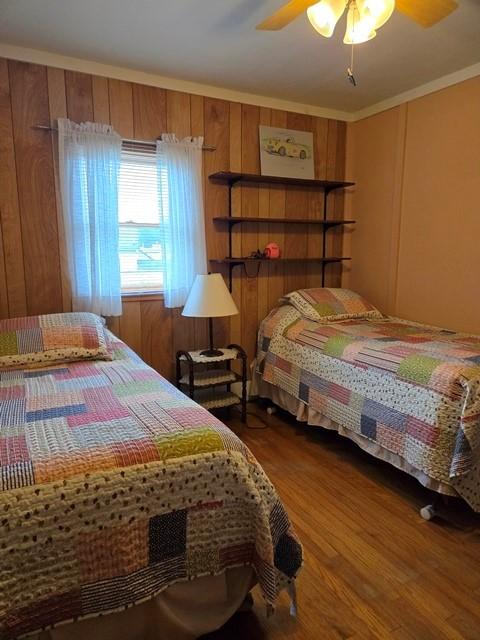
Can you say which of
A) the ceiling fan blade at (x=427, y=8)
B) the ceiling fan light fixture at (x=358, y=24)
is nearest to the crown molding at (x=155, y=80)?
the ceiling fan light fixture at (x=358, y=24)

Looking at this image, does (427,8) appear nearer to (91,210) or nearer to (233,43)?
(233,43)

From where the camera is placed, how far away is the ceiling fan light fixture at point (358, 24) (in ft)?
5.20

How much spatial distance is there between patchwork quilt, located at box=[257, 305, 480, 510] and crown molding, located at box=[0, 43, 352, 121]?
1655 millimetres

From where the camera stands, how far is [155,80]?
2.75 meters

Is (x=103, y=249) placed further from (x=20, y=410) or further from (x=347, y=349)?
(x=347, y=349)

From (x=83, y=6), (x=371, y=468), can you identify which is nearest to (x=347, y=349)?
(x=371, y=468)

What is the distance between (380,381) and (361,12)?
165 centimetres

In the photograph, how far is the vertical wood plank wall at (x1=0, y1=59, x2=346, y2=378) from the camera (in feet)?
8.04

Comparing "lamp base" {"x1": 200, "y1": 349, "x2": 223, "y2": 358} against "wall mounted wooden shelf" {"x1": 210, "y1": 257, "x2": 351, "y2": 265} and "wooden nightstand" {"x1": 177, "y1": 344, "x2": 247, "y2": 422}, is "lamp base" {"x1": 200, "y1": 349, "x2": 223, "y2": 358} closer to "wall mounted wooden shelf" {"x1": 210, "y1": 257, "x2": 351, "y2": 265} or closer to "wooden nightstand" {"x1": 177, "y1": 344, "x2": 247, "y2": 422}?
"wooden nightstand" {"x1": 177, "y1": 344, "x2": 247, "y2": 422}

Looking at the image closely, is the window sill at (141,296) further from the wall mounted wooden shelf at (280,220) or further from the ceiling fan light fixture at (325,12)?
the ceiling fan light fixture at (325,12)

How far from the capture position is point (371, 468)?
93.1 inches

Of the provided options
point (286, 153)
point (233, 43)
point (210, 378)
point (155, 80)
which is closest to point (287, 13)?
point (233, 43)

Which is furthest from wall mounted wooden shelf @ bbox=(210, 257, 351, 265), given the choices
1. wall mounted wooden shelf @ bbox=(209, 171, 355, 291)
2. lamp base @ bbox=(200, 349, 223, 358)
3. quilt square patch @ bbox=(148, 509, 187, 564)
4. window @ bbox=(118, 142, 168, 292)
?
quilt square patch @ bbox=(148, 509, 187, 564)

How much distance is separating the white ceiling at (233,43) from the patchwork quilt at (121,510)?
1.91 metres
